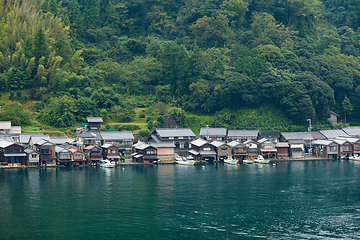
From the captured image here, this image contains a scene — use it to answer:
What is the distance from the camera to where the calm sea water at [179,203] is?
25.2m

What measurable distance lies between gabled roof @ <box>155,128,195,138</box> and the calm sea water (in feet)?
26.9

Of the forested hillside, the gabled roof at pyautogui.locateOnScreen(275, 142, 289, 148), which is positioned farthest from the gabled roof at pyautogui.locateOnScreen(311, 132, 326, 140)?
the gabled roof at pyautogui.locateOnScreen(275, 142, 289, 148)

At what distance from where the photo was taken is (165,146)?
162 feet

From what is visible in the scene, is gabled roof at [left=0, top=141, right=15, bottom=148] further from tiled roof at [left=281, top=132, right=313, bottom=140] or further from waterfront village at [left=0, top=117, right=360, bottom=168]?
tiled roof at [left=281, top=132, right=313, bottom=140]

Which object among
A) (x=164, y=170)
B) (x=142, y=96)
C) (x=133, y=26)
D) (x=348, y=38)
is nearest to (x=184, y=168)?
(x=164, y=170)

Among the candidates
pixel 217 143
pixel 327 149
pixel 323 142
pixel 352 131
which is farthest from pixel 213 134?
pixel 352 131

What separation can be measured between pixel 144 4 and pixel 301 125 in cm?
3682

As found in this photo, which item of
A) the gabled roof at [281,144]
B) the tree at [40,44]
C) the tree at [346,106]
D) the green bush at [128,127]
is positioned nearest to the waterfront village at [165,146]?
the gabled roof at [281,144]

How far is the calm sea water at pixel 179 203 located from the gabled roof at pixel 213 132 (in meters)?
10.1

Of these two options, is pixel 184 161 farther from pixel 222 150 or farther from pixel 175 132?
pixel 175 132

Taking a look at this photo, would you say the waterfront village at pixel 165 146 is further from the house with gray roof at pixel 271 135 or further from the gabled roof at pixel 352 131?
the gabled roof at pixel 352 131

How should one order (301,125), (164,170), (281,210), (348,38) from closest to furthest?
(281,210) < (164,170) < (301,125) < (348,38)

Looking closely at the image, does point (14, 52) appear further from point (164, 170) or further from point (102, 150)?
point (164, 170)

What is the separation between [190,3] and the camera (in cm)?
8000
